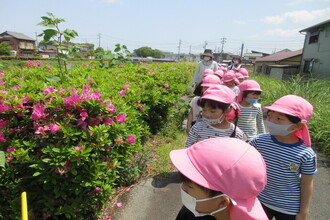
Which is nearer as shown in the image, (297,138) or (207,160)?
(207,160)

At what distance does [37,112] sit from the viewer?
194 centimetres

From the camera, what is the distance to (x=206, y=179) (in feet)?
3.17

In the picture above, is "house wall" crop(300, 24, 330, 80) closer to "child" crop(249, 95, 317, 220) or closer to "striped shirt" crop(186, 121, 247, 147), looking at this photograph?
"striped shirt" crop(186, 121, 247, 147)

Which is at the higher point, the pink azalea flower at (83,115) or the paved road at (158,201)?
the pink azalea flower at (83,115)

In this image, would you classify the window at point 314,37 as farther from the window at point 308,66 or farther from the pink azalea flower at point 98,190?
the pink azalea flower at point 98,190

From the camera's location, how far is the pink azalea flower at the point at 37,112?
6.30 feet

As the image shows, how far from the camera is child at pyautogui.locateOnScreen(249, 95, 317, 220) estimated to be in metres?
1.69

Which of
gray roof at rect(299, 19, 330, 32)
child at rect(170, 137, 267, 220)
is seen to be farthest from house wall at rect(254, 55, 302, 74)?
child at rect(170, 137, 267, 220)

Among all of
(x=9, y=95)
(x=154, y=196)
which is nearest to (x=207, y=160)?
(x=9, y=95)

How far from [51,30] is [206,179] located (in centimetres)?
312

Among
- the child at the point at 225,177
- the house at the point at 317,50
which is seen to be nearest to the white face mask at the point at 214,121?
the child at the point at 225,177

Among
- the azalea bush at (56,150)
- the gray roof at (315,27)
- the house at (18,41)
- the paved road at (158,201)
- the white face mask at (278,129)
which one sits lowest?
the paved road at (158,201)

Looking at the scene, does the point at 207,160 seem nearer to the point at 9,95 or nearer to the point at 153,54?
Result: the point at 9,95

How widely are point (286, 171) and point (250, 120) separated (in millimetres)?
1312
